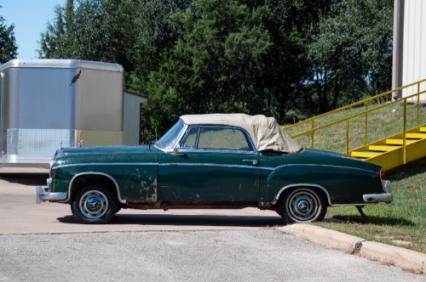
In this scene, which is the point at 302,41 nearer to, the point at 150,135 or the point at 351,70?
the point at 351,70

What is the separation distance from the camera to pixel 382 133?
20.0 metres

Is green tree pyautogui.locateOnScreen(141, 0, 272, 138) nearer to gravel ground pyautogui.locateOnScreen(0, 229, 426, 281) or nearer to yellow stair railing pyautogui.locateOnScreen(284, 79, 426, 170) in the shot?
yellow stair railing pyautogui.locateOnScreen(284, 79, 426, 170)

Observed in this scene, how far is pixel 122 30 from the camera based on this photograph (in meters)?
45.5

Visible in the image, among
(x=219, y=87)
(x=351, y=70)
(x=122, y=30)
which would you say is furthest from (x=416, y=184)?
(x=122, y=30)

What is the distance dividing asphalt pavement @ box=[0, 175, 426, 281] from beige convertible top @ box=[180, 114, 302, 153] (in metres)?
1.27

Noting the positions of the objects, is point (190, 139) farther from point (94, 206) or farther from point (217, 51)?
point (217, 51)

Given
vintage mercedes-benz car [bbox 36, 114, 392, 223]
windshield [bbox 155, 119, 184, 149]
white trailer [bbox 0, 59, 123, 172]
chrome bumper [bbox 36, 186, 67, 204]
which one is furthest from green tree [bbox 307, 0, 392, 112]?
chrome bumper [bbox 36, 186, 67, 204]

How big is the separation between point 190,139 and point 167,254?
3.07 meters

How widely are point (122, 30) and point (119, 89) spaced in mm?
27019

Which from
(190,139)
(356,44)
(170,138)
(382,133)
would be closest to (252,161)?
(190,139)

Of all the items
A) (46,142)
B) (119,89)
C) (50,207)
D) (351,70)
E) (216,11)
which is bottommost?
(50,207)

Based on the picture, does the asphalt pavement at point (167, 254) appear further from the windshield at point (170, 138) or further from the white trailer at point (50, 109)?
the white trailer at point (50, 109)

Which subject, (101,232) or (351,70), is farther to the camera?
(351,70)

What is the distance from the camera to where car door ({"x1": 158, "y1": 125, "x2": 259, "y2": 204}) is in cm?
1152
